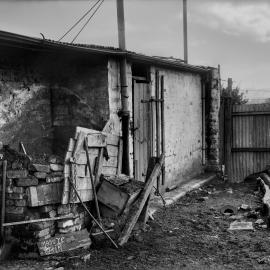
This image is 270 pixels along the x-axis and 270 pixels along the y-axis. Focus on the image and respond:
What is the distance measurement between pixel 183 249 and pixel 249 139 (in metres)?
6.73

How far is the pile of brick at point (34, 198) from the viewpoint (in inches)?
224

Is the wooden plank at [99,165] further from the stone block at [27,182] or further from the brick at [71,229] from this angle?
the stone block at [27,182]

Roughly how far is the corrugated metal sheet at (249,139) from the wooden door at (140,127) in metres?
4.07

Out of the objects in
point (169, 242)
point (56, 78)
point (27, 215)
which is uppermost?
point (56, 78)

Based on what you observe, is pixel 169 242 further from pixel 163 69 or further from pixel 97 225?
pixel 163 69

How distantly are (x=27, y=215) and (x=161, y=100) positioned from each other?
16.2ft

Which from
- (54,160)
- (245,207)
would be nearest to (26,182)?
(54,160)

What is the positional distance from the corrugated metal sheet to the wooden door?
4.07 m

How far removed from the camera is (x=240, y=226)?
7.33 meters

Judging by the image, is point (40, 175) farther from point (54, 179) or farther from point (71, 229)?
point (71, 229)

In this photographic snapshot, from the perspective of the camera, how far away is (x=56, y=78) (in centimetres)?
800

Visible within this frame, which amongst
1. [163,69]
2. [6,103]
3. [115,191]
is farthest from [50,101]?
[163,69]

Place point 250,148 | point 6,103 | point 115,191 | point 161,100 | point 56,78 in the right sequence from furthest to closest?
point 250,148 < point 161,100 < point 56,78 < point 6,103 < point 115,191

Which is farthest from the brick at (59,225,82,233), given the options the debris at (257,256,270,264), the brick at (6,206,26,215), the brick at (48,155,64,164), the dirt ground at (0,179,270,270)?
the debris at (257,256,270,264)
